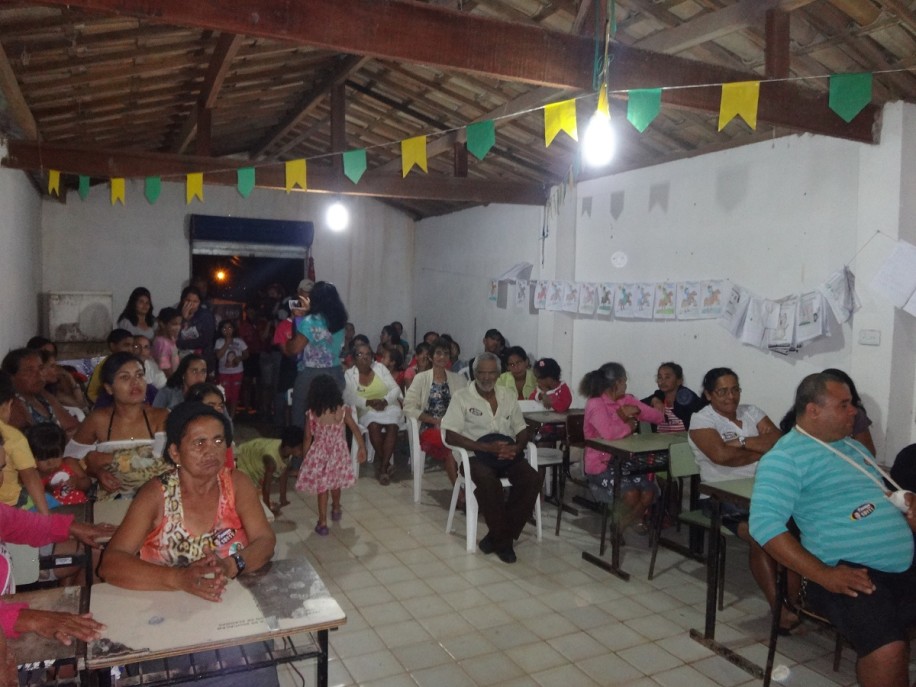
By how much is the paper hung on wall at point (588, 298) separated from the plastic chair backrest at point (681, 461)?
10.8 feet

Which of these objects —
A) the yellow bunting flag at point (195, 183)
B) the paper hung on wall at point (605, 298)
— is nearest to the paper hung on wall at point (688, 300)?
the paper hung on wall at point (605, 298)

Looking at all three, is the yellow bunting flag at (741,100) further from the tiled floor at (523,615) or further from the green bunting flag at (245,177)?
the green bunting flag at (245,177)

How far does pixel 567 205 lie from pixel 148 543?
616cm

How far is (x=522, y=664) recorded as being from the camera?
10.3 ft

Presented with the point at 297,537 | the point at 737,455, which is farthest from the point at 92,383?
the point at 737,455

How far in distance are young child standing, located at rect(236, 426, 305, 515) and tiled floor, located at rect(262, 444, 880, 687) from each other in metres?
0.34

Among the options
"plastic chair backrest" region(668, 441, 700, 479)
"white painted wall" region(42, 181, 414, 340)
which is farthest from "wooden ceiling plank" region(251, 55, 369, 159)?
"plastic chair backrest" region(668, 441, 700, 479)

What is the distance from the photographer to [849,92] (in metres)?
3.34

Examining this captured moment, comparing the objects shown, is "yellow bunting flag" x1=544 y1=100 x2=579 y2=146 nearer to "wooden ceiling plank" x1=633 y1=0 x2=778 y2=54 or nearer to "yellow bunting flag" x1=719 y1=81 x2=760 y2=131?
"yellow bunting flag" x1=719 y1=81 x2=760 y2=131

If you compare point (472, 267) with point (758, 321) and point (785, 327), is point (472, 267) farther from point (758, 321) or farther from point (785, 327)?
point (785, 327)

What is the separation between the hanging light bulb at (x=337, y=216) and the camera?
383 inches

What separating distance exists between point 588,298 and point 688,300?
54.3 inches

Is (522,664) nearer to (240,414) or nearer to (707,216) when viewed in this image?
(707,216)

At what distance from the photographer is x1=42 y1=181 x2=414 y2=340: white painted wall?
359 inches
